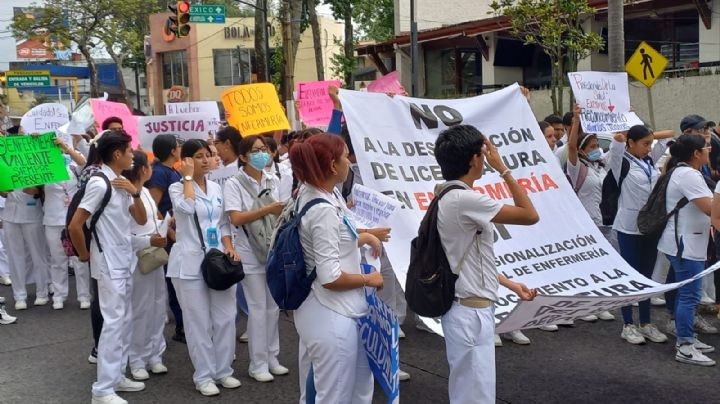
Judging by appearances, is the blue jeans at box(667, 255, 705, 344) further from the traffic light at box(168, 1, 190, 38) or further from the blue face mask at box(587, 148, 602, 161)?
the traffic light at box(168, 1, 190, 38)

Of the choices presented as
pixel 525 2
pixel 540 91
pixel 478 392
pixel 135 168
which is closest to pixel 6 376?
pixel 135 168

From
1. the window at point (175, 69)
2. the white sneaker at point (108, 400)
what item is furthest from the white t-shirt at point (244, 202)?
the window at point (175, 69)

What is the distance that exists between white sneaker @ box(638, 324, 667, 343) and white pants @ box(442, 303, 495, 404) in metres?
3.23

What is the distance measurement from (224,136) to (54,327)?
114 inches

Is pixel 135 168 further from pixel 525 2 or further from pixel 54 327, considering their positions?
pixel 525 2

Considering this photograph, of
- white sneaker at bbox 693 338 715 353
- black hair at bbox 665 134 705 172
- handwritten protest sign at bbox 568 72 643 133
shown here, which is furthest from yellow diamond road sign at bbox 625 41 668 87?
white sneaker at bbox 693 338 715 353

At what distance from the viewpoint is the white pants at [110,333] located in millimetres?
5133

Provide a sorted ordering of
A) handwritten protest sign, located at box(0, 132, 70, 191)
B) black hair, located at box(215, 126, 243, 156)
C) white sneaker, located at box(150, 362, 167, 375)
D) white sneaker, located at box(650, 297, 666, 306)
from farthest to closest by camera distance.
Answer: white sneaker, located at box(650, 297, 666, 306), handwritten protest sign, located at box(0, 132, 70, 191), black hair, located at box(215, 126, 243, 156), white sneaker, located at box(150, 362, 167, 375)

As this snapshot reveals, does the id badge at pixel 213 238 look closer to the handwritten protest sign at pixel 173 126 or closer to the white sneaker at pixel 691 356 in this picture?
the handwritten protest sign at pixel 173 126

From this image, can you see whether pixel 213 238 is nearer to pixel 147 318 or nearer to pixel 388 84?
pixel 147 318

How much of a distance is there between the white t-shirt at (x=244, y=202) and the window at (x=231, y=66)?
132 feet

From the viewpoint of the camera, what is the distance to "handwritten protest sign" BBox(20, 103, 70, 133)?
865cm

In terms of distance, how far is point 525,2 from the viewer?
1811 centimetres

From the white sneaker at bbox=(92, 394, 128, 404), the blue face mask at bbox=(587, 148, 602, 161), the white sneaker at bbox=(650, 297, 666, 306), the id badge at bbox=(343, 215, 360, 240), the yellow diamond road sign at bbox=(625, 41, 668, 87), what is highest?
the yellow diamond road sign at bbox=(625, 41, 668, 87)
